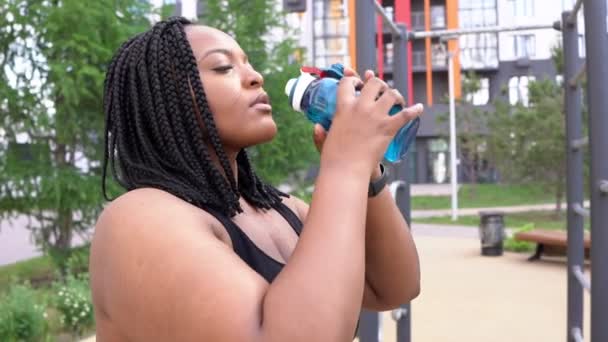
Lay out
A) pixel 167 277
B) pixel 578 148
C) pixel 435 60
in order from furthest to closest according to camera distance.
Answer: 1. pixel 435 60
2. pixel 578 148
3. pixel 167 277

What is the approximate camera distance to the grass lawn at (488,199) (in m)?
20.2

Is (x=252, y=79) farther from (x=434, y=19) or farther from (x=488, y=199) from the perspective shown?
(x=434, y=19)

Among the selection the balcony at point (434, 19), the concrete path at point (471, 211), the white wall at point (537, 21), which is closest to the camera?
the white wall at point (537, 21)

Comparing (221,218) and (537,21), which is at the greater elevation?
(537,21)

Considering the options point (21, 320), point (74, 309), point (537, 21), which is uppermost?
point (537, 21)

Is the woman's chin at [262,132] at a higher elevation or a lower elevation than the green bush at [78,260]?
higher

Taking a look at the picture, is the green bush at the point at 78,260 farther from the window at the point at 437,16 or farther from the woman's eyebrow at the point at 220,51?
the window at the point at 437,16

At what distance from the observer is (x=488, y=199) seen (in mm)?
22672

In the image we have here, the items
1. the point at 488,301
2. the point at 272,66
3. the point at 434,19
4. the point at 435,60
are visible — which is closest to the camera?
the point at 488,301

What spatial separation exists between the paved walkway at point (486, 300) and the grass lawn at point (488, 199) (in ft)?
33.5

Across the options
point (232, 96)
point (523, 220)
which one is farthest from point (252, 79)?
Answer: point (523, 220)

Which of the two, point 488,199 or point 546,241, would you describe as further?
point 488,199

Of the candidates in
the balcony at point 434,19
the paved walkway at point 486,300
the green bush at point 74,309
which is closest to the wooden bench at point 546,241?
the paved walkway at point 486,300

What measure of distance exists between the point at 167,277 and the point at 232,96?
0.34 meters
